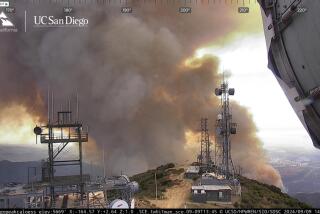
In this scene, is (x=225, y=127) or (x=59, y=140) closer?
(x=59, y=140)

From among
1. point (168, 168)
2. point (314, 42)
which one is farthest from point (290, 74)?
point (168, 168)

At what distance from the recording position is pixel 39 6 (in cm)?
2405

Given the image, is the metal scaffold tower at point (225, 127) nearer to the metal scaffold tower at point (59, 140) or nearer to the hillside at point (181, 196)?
the hillside at point (181, 196)

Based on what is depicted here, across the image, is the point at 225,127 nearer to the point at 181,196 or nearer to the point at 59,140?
the point at 181,196

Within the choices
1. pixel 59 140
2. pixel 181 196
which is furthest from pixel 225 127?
pixel 59 140

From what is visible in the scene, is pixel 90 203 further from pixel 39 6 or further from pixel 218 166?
pixel 218 166

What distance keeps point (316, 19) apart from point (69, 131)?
13.3m

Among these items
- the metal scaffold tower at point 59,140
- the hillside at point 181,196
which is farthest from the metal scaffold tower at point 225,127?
the metal scaffold tower at point 59,140

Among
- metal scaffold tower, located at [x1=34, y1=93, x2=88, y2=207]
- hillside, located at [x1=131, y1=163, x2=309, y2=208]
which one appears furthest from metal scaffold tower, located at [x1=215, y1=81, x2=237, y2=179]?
metal scaffold tower, located at [x1=34, y1=93, x2=88, y2=207]

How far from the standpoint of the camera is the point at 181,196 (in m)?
29.5

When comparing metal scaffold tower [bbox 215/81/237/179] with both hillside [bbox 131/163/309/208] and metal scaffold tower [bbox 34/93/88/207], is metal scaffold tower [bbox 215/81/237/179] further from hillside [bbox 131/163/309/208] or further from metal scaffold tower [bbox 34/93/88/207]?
metal scaffold tower [bbox 34/93/88/207]

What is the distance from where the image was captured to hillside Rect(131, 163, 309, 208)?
26.8 meters

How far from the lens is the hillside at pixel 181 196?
26.8 meters

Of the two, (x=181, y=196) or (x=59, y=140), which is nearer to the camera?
(x=59, y=140)
